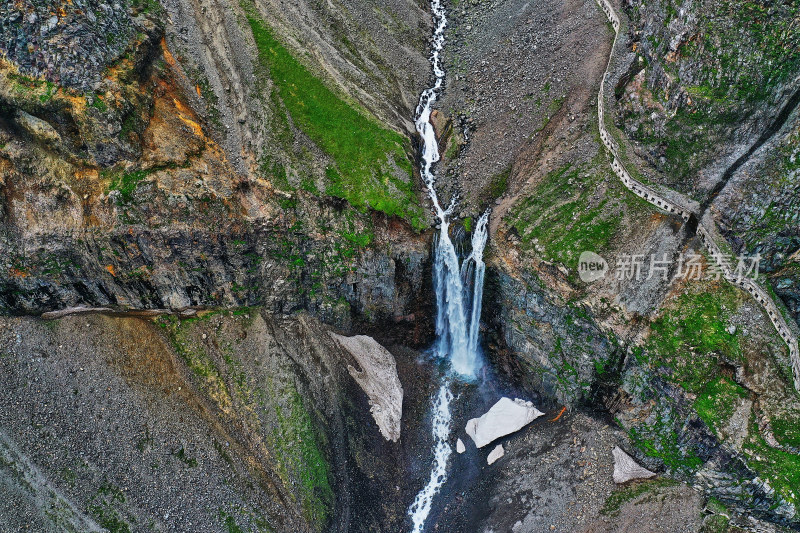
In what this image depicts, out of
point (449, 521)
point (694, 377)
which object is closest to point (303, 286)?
point (449, 521)

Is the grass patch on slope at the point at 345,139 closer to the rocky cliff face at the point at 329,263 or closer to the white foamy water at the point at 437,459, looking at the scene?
the rocky cliff face at the point at 329,263

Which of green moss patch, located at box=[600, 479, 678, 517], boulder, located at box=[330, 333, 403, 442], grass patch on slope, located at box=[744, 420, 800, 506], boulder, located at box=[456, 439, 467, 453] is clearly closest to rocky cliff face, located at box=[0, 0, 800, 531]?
grass patch on slope, located at box=[744, 420, 800, 506]

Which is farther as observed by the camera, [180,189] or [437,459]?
[437,459]

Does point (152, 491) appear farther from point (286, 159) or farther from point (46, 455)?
point (286, 159)

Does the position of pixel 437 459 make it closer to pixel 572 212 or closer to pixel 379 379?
pixel 379 379

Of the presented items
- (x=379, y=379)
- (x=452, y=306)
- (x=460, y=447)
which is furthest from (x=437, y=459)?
(x=452, y=306)

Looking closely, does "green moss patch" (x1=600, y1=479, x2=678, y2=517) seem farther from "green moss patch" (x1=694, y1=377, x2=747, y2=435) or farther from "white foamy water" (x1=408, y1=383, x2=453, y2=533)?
"white foamy water" (x1=408, y1=383, x2=453, y2=533)

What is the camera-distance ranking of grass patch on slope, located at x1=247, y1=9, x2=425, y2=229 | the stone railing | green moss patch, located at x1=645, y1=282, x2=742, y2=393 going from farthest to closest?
1. grass patch on slope, located at x1=247, y1=9, x2=425, y2=229
2. green moss patch, located at x1=645, y1=282, x2=742, y2=393
3. the stone railing
